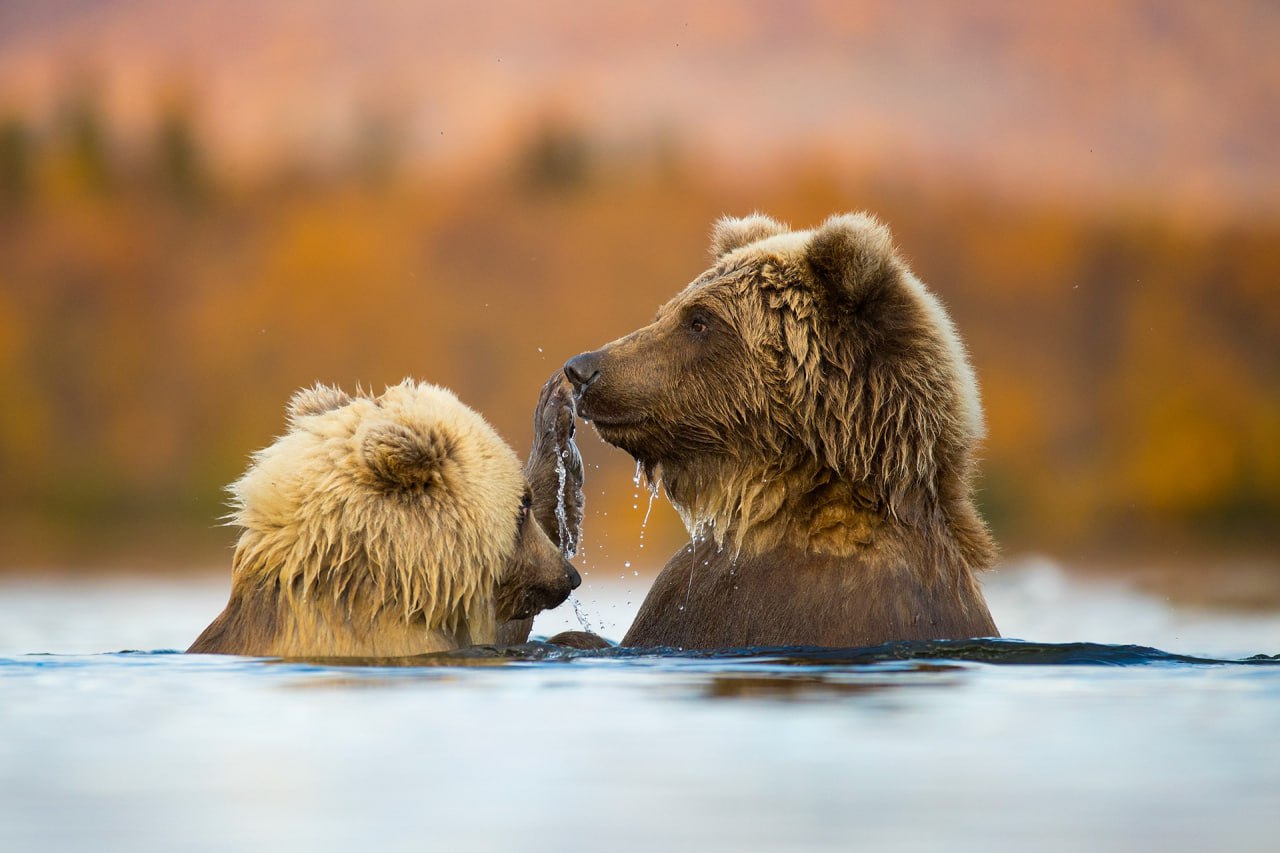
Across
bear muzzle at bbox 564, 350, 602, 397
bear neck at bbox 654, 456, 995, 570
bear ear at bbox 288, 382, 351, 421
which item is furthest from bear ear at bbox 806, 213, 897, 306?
bear ear at bbox 288, 382, 351, 421

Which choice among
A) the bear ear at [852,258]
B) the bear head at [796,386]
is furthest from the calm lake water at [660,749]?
the bear ear at [852,258]

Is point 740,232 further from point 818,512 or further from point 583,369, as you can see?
point 818,512

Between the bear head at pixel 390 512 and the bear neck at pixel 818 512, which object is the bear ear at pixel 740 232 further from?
the bear head at pixel 390 512

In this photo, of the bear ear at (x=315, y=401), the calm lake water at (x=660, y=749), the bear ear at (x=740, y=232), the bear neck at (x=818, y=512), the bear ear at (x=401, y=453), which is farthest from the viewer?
the bear ear at (x=740, y=232)

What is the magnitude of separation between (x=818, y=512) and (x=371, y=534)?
167 cm

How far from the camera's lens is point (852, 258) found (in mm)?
6484

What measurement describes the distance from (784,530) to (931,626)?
0.66m

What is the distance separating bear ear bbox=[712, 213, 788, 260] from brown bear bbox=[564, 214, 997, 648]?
0.34 meters

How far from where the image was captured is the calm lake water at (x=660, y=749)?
13.4ft

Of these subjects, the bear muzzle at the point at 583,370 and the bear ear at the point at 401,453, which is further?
the bear muzzle at the point at 583,370

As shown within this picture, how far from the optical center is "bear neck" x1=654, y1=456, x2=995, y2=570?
6.61m

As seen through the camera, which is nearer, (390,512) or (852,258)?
(852,258)

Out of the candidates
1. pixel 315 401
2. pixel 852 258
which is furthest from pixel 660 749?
pixel 315 401

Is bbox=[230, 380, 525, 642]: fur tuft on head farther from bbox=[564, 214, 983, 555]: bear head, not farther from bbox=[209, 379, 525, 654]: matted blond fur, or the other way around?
bbox=[564, 214, 983, 555]: bear head
